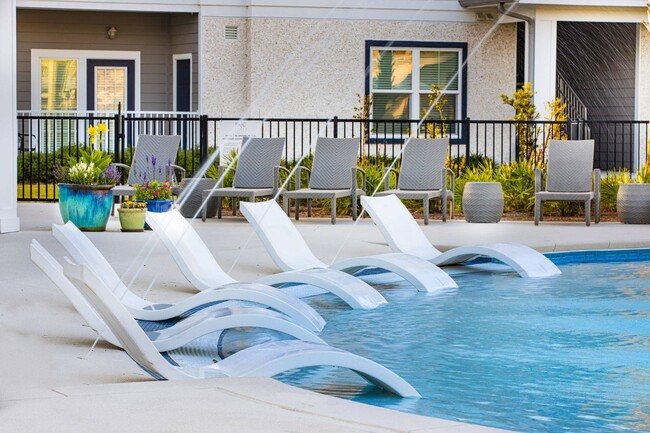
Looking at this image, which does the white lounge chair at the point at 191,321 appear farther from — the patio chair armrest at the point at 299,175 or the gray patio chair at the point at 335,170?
the patio chair armrest at the point at 299,175

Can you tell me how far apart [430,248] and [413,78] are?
38.3ft

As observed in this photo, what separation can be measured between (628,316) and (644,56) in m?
15.8

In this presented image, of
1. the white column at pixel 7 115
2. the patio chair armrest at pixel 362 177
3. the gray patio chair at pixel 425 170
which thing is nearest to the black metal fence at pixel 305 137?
the patio chair armrest at pixel 362 177

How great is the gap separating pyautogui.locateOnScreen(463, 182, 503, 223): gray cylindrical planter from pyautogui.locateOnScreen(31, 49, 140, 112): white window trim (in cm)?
1051

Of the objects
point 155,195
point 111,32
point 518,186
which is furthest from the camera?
point 111,32

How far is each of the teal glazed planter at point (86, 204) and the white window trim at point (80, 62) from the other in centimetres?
1052

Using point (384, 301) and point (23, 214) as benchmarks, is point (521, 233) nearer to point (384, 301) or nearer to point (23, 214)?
point (384, 301)

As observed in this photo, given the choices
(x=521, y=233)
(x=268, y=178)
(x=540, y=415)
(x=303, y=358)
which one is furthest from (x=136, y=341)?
(x=268, y=178)

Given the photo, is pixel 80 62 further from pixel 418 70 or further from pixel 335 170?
pixel 335 170

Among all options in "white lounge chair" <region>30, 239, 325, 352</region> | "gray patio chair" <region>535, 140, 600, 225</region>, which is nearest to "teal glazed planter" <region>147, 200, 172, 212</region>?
"gray patio chair" <region>535, 140, 600, 225</region>

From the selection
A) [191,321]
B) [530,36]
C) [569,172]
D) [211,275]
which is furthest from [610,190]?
[191,321]

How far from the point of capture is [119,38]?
2506 centimetres

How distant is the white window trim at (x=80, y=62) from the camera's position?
24797 mm

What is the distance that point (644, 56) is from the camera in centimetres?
2406
